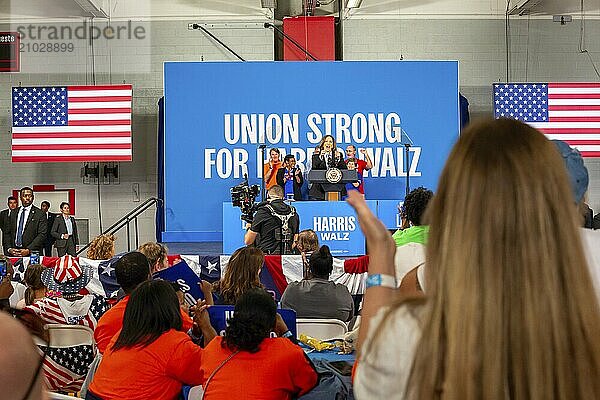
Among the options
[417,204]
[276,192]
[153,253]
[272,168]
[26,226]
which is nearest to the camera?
[417,204]

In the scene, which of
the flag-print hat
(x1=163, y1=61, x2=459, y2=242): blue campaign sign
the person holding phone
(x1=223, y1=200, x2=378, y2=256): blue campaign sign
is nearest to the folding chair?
the flag-print hat

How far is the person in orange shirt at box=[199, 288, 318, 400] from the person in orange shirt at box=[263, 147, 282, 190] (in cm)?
840

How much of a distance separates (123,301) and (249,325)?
1165 millimetres

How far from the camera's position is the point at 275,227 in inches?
354

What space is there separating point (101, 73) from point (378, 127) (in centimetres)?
494

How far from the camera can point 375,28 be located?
14.9 m

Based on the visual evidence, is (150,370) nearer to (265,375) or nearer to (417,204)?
(265,375)

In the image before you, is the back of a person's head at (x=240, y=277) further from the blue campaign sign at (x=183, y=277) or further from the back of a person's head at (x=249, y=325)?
the back of a person's head at (x=249, y=325)

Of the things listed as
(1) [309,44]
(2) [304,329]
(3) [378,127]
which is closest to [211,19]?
(1) [309,44]

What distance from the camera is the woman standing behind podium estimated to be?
1062 cm

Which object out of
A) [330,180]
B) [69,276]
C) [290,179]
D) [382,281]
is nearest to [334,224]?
[330,180]

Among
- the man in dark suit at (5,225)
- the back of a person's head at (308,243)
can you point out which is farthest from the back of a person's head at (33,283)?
the man in dark suit at (5,225)

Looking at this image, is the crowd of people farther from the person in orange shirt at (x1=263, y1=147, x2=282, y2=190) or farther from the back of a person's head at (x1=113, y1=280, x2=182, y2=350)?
the person in orange shirt at (x1=263, y1=147, x2=282, y2=190)

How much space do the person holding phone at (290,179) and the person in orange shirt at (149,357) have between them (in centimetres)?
791
